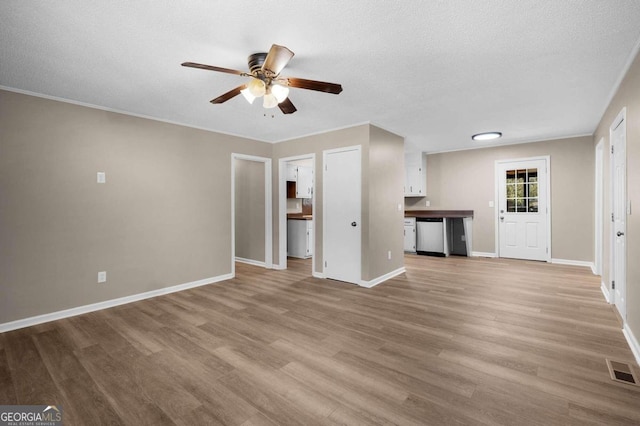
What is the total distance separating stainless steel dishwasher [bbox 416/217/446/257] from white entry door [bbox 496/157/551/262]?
1.18m

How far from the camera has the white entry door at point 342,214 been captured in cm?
447

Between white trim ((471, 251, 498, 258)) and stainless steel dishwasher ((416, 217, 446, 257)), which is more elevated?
stainless steel dishwasher ((416, 217, 446, 257))

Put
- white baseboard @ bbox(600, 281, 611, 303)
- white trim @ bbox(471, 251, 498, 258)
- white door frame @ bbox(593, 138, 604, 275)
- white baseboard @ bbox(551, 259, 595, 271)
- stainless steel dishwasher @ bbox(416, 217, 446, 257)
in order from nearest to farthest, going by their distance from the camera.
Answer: white baseboard @ bbox(600, 281, 611, 303), white door frame @ bbox(593, 138, 604, 275), white baseboard @ bbox(551, 259, 595, 271), white trim @ bbox(471, 251, 498, 258), stainless steel dishwasher @ bbox(416, 217, 446, 257)

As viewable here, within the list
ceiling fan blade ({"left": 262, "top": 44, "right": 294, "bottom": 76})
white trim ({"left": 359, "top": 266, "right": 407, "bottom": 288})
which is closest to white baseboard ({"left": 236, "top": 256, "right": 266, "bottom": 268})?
white trim ({"left": 359, "top": 266, "right": 407, "bottom": 288})

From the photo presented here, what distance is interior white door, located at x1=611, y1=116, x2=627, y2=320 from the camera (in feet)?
9.21

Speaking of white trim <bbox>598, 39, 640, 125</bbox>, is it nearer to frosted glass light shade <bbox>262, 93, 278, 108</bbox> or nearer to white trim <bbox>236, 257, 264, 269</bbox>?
frosted glass light shade <bbox>262, 93, 278, 108</bbox>

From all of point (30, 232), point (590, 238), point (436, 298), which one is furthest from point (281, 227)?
point (590, 238)

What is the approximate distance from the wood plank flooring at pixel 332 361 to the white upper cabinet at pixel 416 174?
3.63m

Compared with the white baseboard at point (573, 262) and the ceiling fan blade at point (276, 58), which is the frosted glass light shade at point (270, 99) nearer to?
the ceiling fan blade at point (276, 58)

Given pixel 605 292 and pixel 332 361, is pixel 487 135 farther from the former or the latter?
pixel 332 361

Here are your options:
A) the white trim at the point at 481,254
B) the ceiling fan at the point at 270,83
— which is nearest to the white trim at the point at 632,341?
the ceiling fan at the point at 270,83

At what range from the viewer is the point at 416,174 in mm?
7215

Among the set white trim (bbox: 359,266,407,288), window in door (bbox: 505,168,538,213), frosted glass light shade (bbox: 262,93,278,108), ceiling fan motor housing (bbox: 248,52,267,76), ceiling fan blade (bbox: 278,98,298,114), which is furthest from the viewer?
window in door (bbox: 505,168,538,213)

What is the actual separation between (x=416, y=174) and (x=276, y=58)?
227 inches
